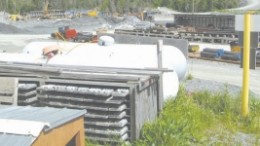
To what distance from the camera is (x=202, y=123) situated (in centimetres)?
967

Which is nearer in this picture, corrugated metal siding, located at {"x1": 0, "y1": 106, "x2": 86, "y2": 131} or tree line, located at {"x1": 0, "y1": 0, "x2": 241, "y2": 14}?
corrugated metal siding, located at {"x1": 0, "y1": 106, "x2": 86, "y2": 131}

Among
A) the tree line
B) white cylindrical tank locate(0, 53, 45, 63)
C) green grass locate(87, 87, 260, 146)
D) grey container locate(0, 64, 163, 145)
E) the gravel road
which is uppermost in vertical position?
the tree line

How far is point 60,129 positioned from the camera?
16.3ft

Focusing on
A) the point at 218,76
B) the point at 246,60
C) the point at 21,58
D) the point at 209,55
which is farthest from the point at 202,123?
the point at 209,55

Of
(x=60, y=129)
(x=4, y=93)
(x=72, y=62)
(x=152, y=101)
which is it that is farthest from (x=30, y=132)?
(x=72, y=62)

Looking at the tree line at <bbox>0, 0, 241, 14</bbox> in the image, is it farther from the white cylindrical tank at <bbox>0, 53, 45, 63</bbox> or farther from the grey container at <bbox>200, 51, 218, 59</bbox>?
the white cylindrical tank at <bbox>0, 53, 45, 63</bbox>

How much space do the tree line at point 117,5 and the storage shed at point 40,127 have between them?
119 meters

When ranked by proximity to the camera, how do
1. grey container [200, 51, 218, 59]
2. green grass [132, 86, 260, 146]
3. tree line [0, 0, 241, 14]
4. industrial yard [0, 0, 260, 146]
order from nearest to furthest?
industrial yard [0, 0, 260, 146] → green grass [132, 86, 260, 146] → grey container [200, 51, 218, 59] → tree line [0, 0, 241, 14]

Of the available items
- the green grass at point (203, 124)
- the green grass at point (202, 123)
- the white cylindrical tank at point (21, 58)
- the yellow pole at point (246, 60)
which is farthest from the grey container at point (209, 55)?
the yellow pole at point (246, 60)

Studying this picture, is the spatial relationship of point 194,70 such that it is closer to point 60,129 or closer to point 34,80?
point 34,80

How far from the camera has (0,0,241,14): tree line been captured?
124m

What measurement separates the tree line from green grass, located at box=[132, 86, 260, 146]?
113111 millimetres

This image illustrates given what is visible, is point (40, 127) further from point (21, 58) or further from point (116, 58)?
point (21, 58)

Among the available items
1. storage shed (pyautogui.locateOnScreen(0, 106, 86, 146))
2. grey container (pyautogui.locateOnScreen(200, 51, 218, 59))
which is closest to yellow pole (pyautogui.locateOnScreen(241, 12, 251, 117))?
storage shed (pyautogui.locateOnScreen(0, 106, 86, 146))
